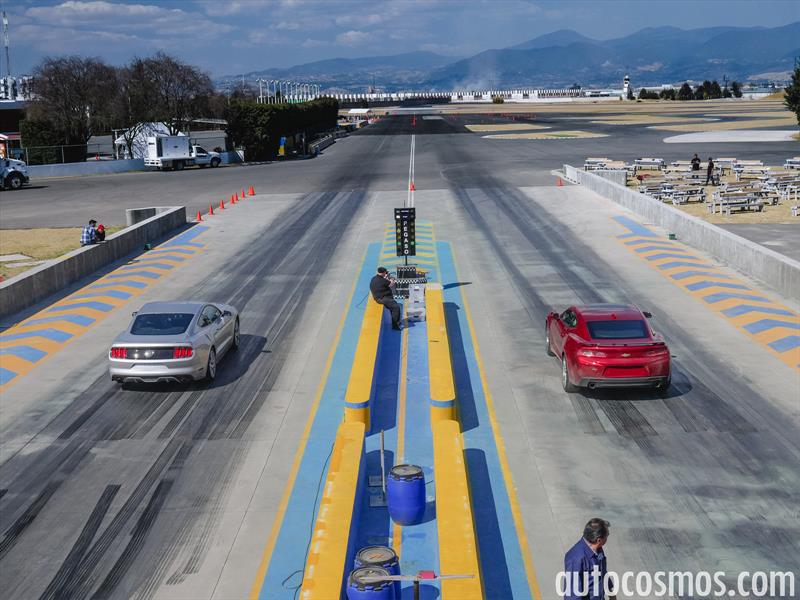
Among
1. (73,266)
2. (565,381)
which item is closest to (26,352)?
(73,266)

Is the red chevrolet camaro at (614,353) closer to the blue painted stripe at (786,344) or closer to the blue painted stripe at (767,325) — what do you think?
the blue painted stripe at (786,344)

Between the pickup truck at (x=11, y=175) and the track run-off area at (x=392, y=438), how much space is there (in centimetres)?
3642

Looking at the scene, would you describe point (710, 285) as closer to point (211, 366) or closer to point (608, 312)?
point (608, 312)

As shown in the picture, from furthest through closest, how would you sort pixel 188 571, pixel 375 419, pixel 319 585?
pixel 375 419, pixel 188 571, pixel 319 585

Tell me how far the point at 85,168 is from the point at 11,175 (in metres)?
13.2

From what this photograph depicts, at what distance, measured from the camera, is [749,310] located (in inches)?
910

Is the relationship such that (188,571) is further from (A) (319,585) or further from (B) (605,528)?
(B) (605,528)

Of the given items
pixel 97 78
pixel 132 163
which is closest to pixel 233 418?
pixel 132 163

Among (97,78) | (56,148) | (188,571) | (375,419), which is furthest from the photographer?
(97,78)

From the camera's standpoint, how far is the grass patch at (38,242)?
1332 inches

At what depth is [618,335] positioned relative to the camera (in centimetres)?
1655

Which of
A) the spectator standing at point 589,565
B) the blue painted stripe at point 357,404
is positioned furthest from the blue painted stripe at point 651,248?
the spectator standing at point 589,565

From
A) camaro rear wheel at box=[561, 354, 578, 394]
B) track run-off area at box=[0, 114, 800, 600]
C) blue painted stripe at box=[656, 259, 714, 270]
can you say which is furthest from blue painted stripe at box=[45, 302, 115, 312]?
blue painted stripe at box=[656, 259, 714, 270]

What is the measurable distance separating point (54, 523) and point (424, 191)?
39.6 m
